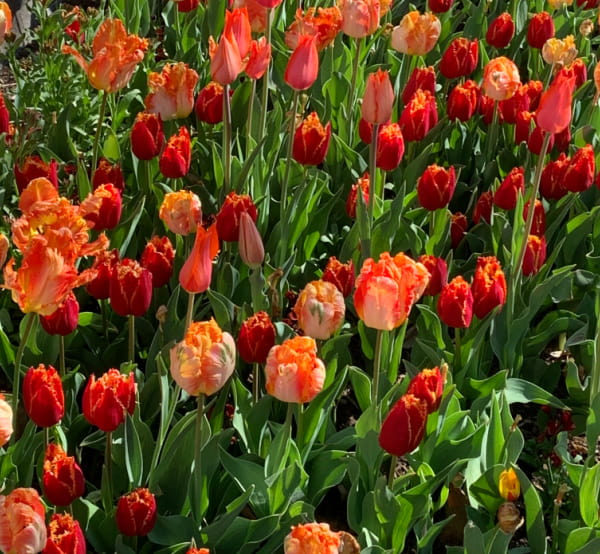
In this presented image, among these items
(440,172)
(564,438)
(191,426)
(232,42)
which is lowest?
(564,438)

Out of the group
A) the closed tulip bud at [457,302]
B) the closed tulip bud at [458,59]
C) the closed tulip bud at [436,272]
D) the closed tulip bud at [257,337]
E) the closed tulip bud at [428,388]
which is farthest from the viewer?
the closed tulip bud at [458,59]

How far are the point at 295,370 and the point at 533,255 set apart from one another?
0.89 m

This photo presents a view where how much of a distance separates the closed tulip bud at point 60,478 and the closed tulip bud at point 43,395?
0.16 ft

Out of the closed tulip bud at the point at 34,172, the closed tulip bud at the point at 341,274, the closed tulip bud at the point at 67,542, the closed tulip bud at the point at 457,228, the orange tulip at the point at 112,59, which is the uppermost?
the orange tulip at the point at 112,59

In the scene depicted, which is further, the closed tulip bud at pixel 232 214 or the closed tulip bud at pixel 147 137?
the closed tulip bud at pixel 147 137

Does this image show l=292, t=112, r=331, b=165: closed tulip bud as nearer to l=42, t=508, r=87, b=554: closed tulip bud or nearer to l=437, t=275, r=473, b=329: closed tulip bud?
l=437, t=275, r=473, b=329: closed tulip bud

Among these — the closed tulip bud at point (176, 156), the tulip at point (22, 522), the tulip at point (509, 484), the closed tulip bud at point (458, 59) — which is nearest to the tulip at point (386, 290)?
the tulip at point (509, 484)

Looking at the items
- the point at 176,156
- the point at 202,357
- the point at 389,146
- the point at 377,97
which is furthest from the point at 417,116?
the point at 202,357

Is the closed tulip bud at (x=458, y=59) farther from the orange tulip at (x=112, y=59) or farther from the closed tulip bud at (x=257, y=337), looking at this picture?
the closed tulip bud at (x=257, y=337)

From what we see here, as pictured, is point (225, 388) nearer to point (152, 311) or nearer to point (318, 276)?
point (152, 311)

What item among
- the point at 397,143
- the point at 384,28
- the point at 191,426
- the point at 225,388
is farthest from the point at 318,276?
the point at 384,28

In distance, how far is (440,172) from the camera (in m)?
2.28

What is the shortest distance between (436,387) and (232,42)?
907 mm

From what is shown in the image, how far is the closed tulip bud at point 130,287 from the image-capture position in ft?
6.03
